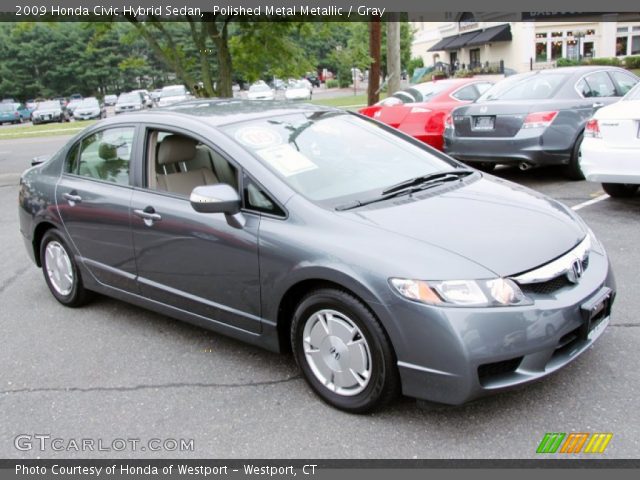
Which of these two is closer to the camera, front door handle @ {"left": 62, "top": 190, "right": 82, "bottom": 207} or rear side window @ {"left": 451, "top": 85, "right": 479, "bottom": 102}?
front door handle @ {"left": 62, "top": 190, "right": 82, "bottom": 207}

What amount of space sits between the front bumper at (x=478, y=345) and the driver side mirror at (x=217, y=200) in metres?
1.10

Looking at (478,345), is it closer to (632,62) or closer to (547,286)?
(547,286)

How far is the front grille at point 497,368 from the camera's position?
2939 mm

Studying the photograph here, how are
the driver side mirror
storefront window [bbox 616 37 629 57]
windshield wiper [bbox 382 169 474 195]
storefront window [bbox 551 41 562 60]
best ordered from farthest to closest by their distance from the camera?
storefront window [bbox 551 41 562 60] < storefront window [bbox 616 37 629 57] < windshield wiper [bbox 382 169 474 195] < the driver side mirror

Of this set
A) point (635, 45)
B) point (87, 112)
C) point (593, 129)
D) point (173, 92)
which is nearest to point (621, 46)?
point (635, 45)

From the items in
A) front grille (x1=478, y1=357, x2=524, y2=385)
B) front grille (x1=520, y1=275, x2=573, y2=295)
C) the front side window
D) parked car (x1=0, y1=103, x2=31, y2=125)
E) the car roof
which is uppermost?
the car roof

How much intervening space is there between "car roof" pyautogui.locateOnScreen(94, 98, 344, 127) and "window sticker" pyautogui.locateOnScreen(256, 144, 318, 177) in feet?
1.25

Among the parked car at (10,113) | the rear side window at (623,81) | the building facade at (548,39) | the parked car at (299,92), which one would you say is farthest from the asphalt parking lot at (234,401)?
the parked car at (10,113)

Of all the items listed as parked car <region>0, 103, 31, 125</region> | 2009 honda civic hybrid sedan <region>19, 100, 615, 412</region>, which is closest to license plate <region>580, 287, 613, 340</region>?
2009 honda civic hybrid sedan <region>19, 100, 615, 412</region>

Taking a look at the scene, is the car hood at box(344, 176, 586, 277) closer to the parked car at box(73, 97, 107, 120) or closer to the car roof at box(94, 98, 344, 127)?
the car roof at box(94, 98, 344, 127)

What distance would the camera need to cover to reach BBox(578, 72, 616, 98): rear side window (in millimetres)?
8445

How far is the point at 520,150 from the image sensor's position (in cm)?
806

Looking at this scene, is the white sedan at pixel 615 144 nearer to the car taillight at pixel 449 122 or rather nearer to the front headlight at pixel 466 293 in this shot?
the car taillight at pixel 449 122

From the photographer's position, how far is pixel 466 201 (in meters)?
3.67
